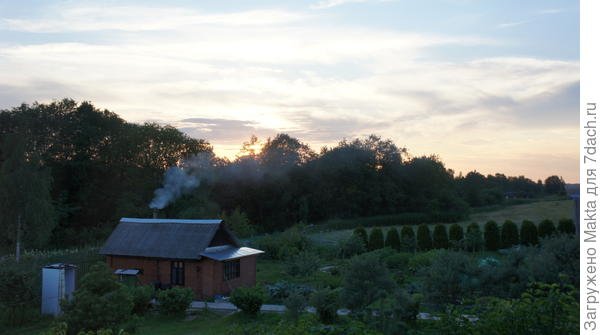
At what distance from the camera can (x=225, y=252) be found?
2159 cm

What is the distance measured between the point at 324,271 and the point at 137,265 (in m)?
8.70

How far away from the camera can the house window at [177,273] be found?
21203mm

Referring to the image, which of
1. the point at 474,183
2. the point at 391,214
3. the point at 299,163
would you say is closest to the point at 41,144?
the point at 299,163

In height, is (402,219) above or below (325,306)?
above

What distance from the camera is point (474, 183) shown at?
6538cm

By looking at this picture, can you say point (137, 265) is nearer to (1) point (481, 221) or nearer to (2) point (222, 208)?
(2) point (222, 208)

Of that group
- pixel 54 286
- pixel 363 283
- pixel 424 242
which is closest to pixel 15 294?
pixel 54 286

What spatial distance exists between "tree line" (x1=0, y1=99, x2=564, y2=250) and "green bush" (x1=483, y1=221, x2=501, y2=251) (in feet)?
61.9

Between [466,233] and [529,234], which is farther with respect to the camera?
[529,234]

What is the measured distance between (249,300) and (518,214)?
1513 inches

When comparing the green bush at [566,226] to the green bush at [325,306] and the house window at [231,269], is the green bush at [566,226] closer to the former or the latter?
the house window at [231,269]

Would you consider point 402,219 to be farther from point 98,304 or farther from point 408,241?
point 98,304

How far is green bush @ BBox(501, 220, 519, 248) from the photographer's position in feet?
104

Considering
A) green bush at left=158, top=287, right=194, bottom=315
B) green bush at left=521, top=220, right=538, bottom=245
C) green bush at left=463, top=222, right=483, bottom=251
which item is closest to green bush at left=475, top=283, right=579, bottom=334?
green bush at left=158, top=287, right=194, bottom=315
